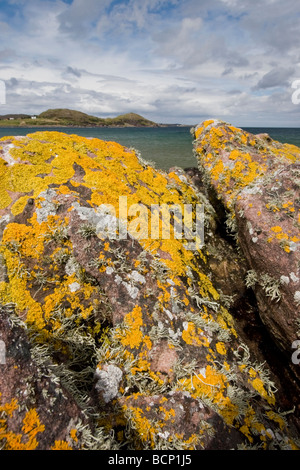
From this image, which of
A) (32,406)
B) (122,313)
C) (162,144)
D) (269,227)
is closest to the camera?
(32,406)

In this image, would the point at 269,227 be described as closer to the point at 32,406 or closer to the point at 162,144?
the point at 32,406

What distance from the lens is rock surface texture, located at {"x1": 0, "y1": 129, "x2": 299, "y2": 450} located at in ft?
9.62

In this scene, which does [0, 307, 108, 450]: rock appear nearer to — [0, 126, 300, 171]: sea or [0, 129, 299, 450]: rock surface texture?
[0, 129, 299, 450]: rock surface texture

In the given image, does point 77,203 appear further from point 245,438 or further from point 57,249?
point 245,438

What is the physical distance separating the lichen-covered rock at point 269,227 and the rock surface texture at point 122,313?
38mm

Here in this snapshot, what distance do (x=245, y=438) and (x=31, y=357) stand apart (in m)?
3.25

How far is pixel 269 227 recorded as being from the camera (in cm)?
580

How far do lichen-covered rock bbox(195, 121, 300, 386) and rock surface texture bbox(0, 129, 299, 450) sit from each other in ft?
0.13

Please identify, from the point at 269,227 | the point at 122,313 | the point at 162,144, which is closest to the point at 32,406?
the point at 122,313

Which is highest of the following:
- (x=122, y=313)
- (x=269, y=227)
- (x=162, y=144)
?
(x=162, y=144)

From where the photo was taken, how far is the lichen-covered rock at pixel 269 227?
507 cm

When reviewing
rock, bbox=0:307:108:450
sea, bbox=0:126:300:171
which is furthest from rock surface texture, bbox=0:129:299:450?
sea, bbox=0:126:300:171

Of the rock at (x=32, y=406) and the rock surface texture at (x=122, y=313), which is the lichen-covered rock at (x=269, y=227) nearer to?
the rock surface texture at (x=122, y=313)

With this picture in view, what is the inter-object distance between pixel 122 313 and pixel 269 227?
13.3ft
